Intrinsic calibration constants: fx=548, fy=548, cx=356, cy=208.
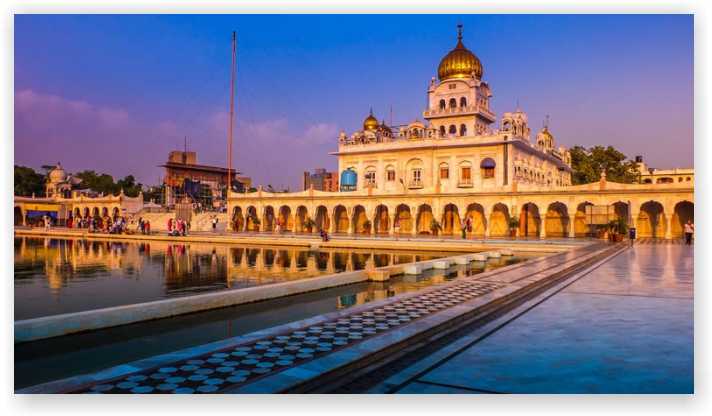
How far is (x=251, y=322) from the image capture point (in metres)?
7.79

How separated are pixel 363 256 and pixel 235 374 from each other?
16844 millimetres

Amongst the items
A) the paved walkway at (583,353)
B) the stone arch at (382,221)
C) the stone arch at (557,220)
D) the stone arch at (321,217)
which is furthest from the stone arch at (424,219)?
the paved walkway at (583,353)

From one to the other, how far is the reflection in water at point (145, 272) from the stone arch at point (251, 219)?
21.7 m

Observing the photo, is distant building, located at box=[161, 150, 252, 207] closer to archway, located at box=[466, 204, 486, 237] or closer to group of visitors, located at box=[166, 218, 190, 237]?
group of visitors, located at box=[166, 218, 190, 237]

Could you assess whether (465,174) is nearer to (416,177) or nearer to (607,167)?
(416,177)

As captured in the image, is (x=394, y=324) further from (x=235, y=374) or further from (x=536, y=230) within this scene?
(x=536, y=230)

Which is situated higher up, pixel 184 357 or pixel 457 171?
pixel 457 171

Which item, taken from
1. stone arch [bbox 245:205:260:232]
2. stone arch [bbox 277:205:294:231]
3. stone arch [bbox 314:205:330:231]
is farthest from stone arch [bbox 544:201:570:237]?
stone arch [bbox 245:205:260:232]

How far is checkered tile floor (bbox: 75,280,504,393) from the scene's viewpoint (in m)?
4.07

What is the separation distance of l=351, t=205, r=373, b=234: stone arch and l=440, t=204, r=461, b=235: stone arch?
6.26 meters

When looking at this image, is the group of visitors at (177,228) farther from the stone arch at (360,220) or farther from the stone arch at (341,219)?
the stone arch at (360,220)

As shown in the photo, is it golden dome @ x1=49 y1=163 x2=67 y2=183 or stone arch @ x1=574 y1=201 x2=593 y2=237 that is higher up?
golden dome @ x1=49 y1=163 x2=67 y2=183

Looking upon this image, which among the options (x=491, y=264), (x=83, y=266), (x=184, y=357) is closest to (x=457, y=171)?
(x=491, y=264)

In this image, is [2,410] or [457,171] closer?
[2,410]
